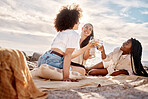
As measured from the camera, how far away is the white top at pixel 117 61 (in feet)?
17.6

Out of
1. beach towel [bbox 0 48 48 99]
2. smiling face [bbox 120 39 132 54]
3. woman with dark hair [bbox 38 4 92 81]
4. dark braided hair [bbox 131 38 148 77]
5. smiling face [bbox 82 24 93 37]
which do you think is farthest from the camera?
smiling face [bbox 82 24 93 37]

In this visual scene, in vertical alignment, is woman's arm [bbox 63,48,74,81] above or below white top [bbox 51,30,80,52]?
below

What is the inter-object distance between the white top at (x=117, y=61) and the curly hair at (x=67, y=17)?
2244mm

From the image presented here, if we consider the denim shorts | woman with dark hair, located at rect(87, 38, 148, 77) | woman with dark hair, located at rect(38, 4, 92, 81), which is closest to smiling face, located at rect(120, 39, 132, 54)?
woman with dark hair, located at rect(87, 38, 148, 77)

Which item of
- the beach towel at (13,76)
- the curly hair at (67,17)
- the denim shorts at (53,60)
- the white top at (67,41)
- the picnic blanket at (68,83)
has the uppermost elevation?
the curly hair at (67,17)

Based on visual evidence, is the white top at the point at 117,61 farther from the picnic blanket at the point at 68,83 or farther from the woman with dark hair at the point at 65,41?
the woman with dark hair at the point at 65,41

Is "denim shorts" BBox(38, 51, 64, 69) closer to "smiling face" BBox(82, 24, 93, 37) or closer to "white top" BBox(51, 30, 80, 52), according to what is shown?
"white top" BBox(51, 30, 80, 52)

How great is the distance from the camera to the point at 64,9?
3.80 meters

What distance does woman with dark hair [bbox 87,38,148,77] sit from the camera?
519cm

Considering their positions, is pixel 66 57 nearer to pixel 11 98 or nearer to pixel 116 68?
pixel 11 98

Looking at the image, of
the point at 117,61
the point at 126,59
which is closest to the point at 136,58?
the point at 126,59

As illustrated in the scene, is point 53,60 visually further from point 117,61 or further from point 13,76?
point 117,61

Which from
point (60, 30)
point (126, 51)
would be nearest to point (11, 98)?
point (60, 30)

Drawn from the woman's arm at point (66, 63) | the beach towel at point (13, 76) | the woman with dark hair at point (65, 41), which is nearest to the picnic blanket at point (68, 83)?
the woman's arm at point (66, 63)
